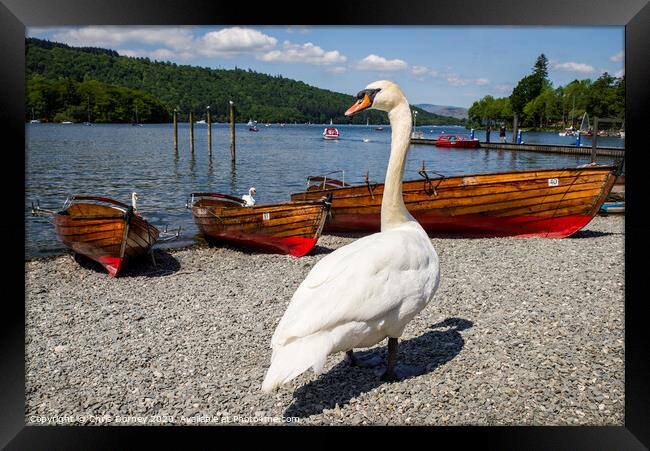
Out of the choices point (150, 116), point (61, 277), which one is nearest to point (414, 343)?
point (61, 277)

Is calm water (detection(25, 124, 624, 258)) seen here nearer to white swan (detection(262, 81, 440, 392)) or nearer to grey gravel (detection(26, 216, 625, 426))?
grey gravel (detection(26, 216, 625, 426))

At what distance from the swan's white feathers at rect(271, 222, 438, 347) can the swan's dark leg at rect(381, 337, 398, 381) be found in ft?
0.89

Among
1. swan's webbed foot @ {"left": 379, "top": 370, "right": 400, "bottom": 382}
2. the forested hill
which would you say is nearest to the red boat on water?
the forested hill

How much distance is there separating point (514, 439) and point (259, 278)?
4357 mm

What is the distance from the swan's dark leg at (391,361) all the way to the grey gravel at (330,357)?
0.07 m

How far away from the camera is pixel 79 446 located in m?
3.18

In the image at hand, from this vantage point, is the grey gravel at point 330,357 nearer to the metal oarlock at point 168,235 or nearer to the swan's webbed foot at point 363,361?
the swan's webbed foot at point 363,361

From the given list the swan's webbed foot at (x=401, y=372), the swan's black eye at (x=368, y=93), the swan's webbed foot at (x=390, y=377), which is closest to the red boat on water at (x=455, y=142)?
the swan's black eye at (x=368, y=93)

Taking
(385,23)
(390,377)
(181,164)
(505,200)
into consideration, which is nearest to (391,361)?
(390,377)

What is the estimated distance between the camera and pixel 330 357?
13.5 ft

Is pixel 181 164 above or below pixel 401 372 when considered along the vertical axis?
above

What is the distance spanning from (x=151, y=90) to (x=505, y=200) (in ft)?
19.9

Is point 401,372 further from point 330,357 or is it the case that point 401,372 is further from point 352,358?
point 330,357

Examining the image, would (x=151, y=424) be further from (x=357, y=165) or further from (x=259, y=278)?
(x=357, y=165)
